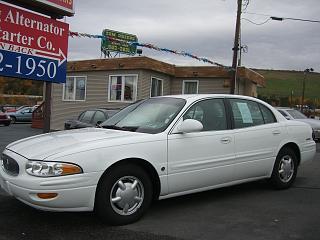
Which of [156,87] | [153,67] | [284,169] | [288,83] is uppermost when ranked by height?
[288,83]

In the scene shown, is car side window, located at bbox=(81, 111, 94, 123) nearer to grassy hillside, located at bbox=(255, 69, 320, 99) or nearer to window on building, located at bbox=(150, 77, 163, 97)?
window on building, located at bbox=(150, 77, 163, 97)

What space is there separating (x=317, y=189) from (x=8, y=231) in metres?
4.74

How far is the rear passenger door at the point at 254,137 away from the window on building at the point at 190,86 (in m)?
15.3

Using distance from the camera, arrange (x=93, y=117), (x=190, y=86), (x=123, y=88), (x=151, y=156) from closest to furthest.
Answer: (x=151, y=156) → (x=93, y=117) → (x=123, y=88) → (x=190, y=86)

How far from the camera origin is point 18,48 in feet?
25.3

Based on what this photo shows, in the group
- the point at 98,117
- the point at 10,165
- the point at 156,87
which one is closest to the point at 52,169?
the point at 10,165

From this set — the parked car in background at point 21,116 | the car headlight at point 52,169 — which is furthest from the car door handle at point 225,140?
the parked car in background at point 21,116

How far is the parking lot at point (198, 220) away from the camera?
15.4 ft

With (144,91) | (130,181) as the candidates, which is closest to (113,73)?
(144,91)

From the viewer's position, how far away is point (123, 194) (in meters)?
4.95

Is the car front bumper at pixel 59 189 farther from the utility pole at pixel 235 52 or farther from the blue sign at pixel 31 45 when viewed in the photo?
the utility pole at pixel 235 52

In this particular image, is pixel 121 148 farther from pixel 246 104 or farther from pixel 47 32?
pixel 47 32

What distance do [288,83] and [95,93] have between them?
68648 mm

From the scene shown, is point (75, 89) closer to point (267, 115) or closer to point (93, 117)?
point (93, 117)
